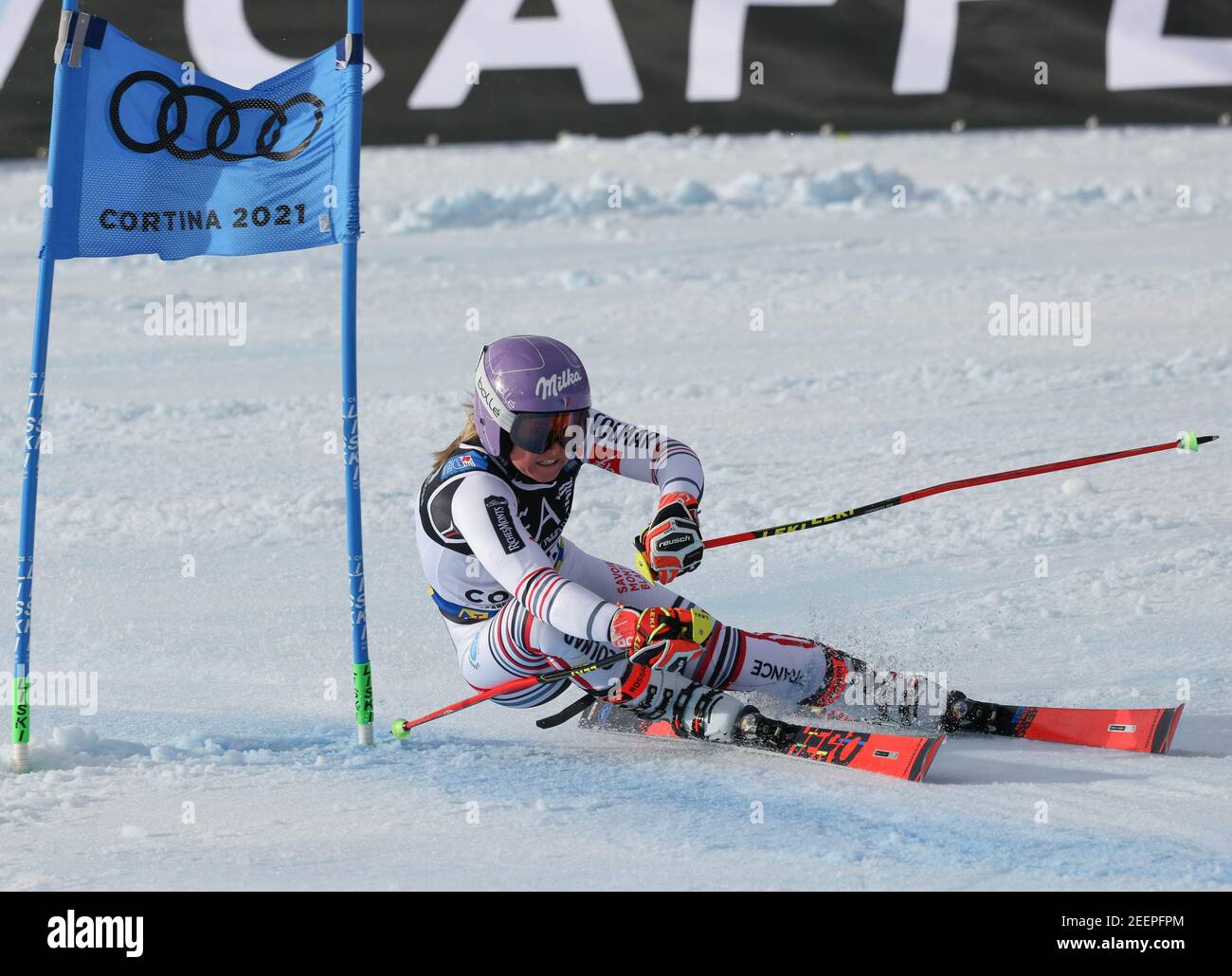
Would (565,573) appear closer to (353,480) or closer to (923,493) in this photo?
(353,480)

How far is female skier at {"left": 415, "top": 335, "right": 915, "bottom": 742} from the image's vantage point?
452cm

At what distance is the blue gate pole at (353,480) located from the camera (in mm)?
4852

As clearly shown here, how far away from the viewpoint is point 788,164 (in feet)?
45.4

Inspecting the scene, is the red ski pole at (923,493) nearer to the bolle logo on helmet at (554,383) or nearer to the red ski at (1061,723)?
the red ski at (1061,723)

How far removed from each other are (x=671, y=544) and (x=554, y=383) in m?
0.60

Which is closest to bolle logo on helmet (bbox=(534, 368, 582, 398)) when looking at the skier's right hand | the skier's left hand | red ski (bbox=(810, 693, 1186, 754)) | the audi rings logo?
the skier's left hand

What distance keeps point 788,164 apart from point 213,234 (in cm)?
957

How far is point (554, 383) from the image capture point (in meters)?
4.71

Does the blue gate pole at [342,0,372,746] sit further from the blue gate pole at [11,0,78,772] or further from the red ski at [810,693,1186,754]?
the red ski at [810,693,1186,754]

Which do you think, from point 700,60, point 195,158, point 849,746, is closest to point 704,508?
point 849,746

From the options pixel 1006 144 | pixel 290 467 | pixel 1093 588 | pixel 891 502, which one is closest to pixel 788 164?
pixel 1006 144

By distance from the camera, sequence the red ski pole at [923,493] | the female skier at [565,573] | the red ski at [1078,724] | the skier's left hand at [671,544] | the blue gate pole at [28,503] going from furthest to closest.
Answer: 1. the red ski pole at [923,493]
2. the red ski at [1078,724]
3. the skier's left hand at [671,544]
4. the blue gate pole at [28,503]
5. the female skier at [565,573]

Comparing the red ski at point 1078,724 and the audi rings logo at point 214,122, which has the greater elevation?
the audi rings logo at point 214,122

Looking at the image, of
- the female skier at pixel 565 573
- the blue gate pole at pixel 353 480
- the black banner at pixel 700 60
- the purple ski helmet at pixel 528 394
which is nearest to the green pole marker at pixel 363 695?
the blue gate pole at pixel 353 480
